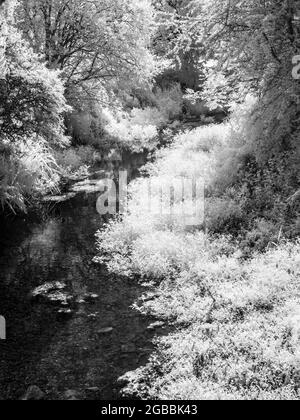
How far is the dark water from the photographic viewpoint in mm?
6559

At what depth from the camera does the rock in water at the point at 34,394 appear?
6156mm

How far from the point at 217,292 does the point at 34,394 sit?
12.5 feet

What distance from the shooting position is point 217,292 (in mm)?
8484

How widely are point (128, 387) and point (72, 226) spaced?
24.1ft

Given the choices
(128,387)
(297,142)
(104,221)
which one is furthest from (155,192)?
(128,387)

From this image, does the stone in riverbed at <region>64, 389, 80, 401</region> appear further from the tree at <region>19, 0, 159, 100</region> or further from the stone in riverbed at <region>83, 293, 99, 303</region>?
the tree at <region>19, 0, 159, 100</region>

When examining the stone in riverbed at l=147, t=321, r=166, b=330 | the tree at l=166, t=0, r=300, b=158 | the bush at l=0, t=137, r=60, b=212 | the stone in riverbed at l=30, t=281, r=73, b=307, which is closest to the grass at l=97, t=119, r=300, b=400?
the stone in riverbed at l=147, t=321, r=166, b=330

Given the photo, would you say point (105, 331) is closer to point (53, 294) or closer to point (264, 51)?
point (53, 294)

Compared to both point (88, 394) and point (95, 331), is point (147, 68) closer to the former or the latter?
point (95, 331)

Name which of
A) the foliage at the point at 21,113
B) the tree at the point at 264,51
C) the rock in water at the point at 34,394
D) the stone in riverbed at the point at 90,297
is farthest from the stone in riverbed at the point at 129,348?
the foliage at the point at 21,113

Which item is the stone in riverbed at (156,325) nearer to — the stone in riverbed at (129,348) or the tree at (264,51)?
the stone in riverbed at (129,348)

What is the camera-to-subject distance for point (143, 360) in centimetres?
698

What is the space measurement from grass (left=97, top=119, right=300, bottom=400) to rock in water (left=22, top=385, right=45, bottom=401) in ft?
3.93

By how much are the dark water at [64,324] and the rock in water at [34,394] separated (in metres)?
0.07
